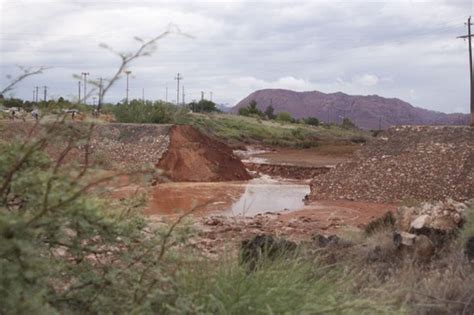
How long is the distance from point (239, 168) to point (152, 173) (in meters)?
29.5

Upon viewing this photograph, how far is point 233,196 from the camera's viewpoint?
2552 centimetres

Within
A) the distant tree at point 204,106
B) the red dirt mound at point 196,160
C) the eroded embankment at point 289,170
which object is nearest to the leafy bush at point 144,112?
the eroded embankment at point 289,170

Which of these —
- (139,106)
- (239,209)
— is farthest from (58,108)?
(139,106)

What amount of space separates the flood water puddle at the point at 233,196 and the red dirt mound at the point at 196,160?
1199 millimetres

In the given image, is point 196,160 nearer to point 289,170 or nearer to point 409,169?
point 289,170

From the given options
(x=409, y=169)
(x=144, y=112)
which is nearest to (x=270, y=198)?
(x=409, y=169)

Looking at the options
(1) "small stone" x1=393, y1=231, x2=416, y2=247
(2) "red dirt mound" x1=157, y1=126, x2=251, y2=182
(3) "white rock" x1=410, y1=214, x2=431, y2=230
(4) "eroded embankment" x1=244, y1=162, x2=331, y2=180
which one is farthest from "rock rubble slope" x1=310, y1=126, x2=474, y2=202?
(1) "small stone" x1=393, y1=231, x2=416, y2=247

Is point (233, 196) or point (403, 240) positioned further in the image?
point (233, 196)

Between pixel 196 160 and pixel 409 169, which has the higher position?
pixel 409 169

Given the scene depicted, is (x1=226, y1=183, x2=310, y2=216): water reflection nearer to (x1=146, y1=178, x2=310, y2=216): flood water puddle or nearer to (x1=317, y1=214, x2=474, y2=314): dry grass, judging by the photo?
(x1=146, y1=178, x2=310, y2=216): flood water puddle

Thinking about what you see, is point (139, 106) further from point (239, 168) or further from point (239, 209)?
point (239, 209)

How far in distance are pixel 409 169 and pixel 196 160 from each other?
10.9 m

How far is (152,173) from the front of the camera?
3895 mm

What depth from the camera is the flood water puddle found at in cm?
2205
